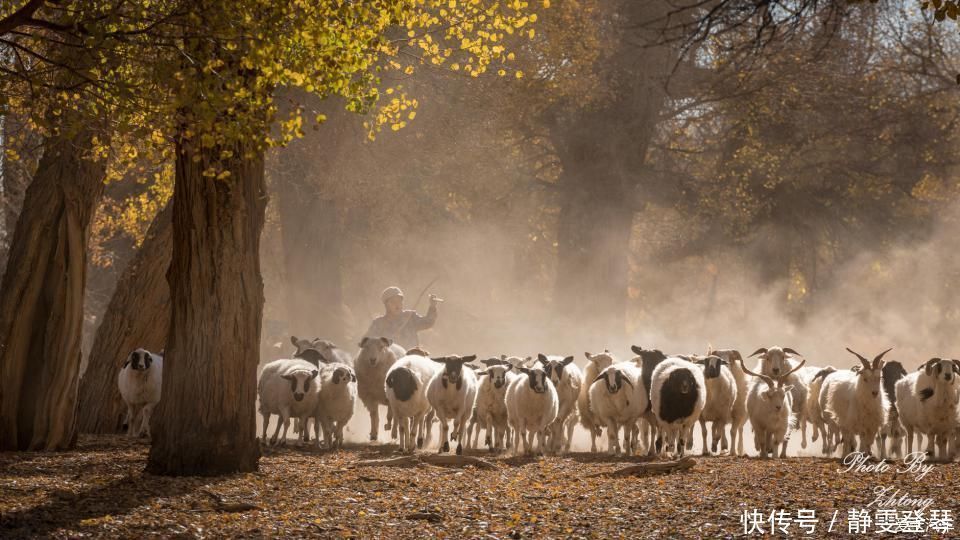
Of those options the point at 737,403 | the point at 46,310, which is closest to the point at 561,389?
the point at 737,403

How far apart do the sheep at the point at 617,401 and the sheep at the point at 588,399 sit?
4.21 ft

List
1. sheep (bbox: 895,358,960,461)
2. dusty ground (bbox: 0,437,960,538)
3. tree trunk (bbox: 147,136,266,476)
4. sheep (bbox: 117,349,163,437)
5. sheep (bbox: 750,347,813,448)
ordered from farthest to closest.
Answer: sheep (bbox: 750,347,813,448) → sheep (bbox: 117,349,163,437) → sheep (bbox: 895,358,960,461) → tree trunk (bbox: 147,136,266,476) → dusty ground (bbox: 0,437,960,538)

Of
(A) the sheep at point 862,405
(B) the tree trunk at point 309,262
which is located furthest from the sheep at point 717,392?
(B) the tree trunk at point 309,262

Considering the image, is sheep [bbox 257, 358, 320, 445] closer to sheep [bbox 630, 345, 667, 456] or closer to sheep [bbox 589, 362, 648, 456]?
sheep [bbox 589, 362, 648, 456]

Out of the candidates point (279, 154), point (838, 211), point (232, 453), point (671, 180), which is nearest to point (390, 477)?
point (232, 453)

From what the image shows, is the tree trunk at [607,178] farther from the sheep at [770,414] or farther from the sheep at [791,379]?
the sheep at [770,414]

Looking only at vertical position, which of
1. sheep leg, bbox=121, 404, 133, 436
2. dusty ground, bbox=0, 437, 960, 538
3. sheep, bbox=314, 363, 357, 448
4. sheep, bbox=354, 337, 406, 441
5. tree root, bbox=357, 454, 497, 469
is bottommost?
dusty ground, bbox=0, 437, 960, 538

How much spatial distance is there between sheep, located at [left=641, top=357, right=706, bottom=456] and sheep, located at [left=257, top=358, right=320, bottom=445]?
18.0 feet

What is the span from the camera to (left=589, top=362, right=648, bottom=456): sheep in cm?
1800

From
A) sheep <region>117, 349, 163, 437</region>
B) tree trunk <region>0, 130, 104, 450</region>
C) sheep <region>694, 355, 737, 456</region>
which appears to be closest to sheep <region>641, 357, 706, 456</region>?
sheep <region>694, 355, 737, 456</region>

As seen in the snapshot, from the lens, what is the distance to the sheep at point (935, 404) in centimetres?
1653

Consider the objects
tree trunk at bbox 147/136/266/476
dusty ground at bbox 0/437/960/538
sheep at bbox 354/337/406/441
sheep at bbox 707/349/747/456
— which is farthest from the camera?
sheep at bbox 354/337/406/441

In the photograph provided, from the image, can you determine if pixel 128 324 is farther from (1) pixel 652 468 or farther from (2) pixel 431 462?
(1) pixel 652 468

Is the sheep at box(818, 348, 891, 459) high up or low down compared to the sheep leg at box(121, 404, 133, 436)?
up
